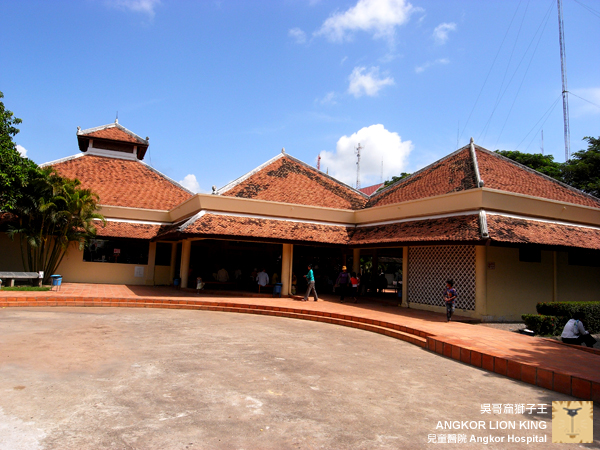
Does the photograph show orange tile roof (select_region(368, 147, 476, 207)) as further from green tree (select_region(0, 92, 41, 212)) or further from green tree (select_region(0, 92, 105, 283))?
green tree (select_region(0, 92, 41, 212))

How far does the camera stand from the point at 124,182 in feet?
73.8

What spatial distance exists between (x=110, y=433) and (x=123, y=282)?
56.0 feet

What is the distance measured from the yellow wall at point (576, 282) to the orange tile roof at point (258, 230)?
734 cm

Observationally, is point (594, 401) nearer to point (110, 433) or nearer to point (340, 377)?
point (340, 377)

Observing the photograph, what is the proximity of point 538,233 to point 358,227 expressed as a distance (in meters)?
6.90

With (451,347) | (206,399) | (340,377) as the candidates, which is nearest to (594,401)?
(451,347)

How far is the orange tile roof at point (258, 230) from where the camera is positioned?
15.0 meters

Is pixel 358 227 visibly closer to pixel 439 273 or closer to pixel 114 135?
pixel 439 273

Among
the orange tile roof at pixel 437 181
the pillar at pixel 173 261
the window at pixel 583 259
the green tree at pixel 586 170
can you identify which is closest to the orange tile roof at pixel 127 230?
the pillar at pixel 173 261

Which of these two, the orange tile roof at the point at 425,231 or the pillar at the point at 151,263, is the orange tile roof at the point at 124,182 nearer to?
the pillar at the point at 151,263

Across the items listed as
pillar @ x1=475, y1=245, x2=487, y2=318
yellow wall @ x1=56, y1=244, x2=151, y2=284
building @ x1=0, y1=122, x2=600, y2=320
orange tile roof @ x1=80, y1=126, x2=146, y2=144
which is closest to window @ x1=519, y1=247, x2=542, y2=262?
building @ x1=0, y1=122, x2=600, y2=320

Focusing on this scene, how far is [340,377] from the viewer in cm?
595

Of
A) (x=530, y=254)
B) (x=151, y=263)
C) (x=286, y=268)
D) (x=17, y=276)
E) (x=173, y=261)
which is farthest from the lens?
(x=173, y=261)

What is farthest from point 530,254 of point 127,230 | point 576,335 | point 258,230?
point 127,230
